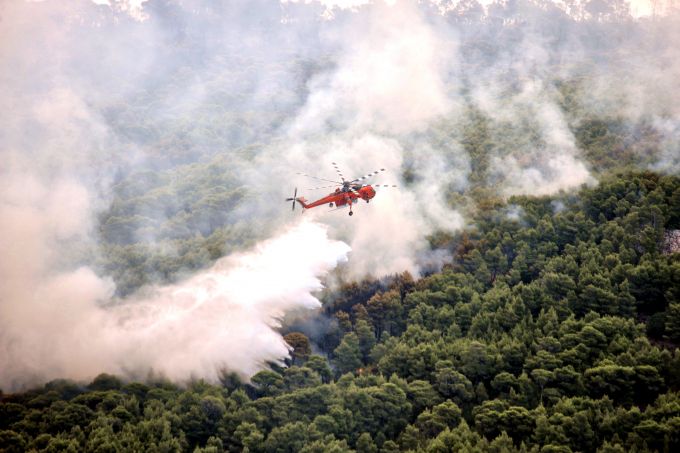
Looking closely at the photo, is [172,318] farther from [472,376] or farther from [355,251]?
[472,376]

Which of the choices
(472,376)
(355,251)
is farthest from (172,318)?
(472,376)

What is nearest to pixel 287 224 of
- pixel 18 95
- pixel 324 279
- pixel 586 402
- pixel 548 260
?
pixel 324 279

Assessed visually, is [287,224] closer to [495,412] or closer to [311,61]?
[495,412]

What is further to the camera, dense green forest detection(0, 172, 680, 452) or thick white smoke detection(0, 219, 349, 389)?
thick white smoke detection(0, 219, 349, 389)

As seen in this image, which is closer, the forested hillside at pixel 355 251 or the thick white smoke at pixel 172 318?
the forested hillside at pixel 355 251

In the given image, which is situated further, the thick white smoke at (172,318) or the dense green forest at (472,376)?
the thick white smoke at (172,318)
